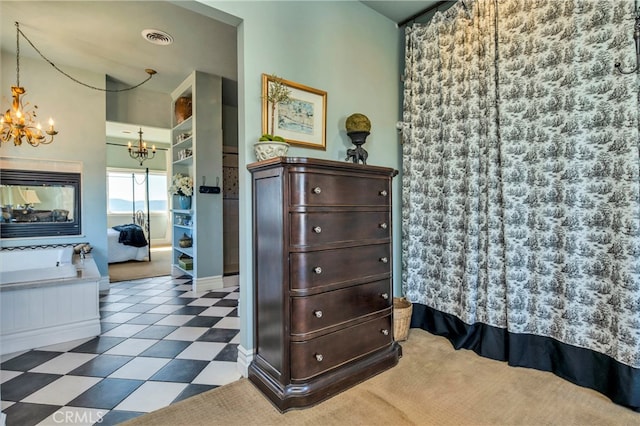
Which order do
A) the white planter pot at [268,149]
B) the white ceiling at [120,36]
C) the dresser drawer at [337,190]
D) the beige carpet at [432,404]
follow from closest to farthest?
the beige carpet at [432,404], the dresser drawer at [337,190], the white planter pot at [268,149], the white ceiling at [120,36]

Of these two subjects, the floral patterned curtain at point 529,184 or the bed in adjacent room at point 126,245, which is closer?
the floral patterned curtain at point 529,184

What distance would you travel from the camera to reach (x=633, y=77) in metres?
1.69

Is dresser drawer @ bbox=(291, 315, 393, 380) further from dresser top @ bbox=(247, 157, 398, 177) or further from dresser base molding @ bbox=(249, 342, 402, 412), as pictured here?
dresser top @ bbox=(247, 157, 398, 177)

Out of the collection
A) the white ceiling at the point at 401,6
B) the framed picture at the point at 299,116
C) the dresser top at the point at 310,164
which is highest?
the white ceiling at the point at 401,6

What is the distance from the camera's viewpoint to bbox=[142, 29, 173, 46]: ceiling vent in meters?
3.10

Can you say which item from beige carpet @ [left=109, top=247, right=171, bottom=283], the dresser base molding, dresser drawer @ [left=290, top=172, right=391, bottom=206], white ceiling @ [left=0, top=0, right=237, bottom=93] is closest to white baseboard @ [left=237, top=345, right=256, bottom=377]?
the dresser base molding

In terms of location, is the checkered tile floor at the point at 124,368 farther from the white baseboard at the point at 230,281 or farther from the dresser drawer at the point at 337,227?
the dresser drawer at the point at 337,227

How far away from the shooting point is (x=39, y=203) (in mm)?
3861

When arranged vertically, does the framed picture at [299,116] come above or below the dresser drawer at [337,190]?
above

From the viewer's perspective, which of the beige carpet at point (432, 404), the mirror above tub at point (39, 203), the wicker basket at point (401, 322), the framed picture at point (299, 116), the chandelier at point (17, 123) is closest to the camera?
the beige carpet at point (432, 404)

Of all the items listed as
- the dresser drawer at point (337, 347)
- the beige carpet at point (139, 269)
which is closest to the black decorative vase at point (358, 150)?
the dresser drawer at point (337, 347)

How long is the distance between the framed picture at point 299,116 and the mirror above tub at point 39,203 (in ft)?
11.0

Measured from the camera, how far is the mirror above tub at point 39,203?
12.1ft

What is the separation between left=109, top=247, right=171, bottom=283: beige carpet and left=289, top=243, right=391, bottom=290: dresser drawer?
4.14m
